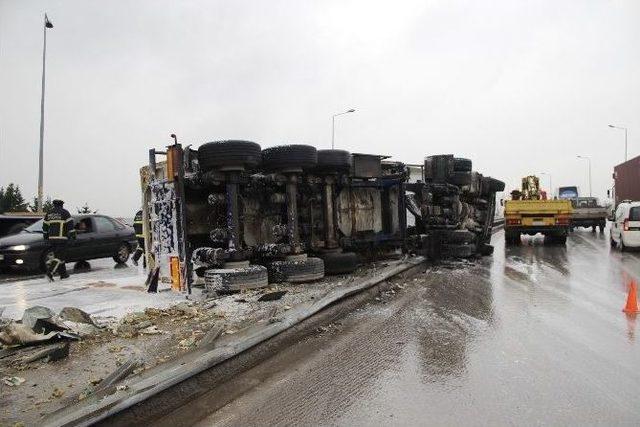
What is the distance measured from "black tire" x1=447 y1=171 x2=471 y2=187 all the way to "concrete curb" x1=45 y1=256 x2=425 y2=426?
6489mm

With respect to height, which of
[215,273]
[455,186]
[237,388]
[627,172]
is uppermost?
[627,172]

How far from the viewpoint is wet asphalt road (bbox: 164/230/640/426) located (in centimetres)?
286

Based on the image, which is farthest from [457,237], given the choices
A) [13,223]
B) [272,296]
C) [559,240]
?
[13,223]

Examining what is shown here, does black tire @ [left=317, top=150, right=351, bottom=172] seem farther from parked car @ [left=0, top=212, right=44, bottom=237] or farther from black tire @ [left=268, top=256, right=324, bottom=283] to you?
parked car @ [left=0, top=212, right=44, bottom=237]

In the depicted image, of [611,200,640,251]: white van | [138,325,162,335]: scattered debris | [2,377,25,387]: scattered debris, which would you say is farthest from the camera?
[611,200,640,251]: white van

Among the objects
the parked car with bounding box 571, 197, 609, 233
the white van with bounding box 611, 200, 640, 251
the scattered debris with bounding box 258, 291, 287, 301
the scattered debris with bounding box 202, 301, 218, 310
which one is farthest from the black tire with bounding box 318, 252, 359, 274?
the parked car with bounding box 571, 197, 609, 233

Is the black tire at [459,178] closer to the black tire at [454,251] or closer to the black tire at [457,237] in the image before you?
the black tire at [457,237]

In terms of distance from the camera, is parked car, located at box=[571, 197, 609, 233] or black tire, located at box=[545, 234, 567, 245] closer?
black tire, located at box=[545, 234, 567, 245]

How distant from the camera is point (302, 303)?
5.26 meters

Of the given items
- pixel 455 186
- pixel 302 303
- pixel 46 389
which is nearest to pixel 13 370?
pixel 46 389

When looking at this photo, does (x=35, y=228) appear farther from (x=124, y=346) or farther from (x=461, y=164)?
(x=461, y=164)

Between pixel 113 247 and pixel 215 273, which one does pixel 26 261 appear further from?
pixel 215 273

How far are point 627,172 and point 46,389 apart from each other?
85.2 feet

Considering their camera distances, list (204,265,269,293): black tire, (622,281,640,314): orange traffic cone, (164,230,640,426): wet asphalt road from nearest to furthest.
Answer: (164,230,640,426): wet asphalt road, (622,281,640,314): orange traffic cone, (204,265,269,293): black tire
